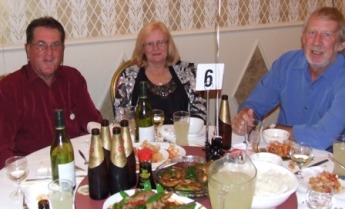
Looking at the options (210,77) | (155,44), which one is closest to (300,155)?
(210,77)

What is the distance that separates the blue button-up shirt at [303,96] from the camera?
2090 mm

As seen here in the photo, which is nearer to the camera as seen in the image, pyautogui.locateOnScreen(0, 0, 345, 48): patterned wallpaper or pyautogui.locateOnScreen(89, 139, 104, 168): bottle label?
pyautogui.locateOnScreen(89, 139, 104, 168): bottle label

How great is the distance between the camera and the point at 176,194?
1.36m

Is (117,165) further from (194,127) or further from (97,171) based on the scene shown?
(194,127)

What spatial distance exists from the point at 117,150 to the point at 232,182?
0.41 meters

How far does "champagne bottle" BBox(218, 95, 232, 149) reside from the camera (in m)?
1.89

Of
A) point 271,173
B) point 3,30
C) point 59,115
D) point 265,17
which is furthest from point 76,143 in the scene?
point 265,17

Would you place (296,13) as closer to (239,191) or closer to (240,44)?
(240,44)

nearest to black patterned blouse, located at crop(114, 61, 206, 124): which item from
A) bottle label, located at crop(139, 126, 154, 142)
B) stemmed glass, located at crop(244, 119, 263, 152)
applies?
bottle label, located at crop(139, 126, 154, 142)

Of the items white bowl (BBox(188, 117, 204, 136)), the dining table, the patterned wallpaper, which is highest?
the patterned wallpaper

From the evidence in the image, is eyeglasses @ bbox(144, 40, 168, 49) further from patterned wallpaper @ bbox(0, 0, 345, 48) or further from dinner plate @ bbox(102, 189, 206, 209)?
dinner plate @ bbox(102, 189, 206, 209)

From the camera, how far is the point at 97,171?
4.70 feet

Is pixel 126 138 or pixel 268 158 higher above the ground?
pixel 126 138

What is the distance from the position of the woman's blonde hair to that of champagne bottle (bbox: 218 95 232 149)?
1037 millimetres
